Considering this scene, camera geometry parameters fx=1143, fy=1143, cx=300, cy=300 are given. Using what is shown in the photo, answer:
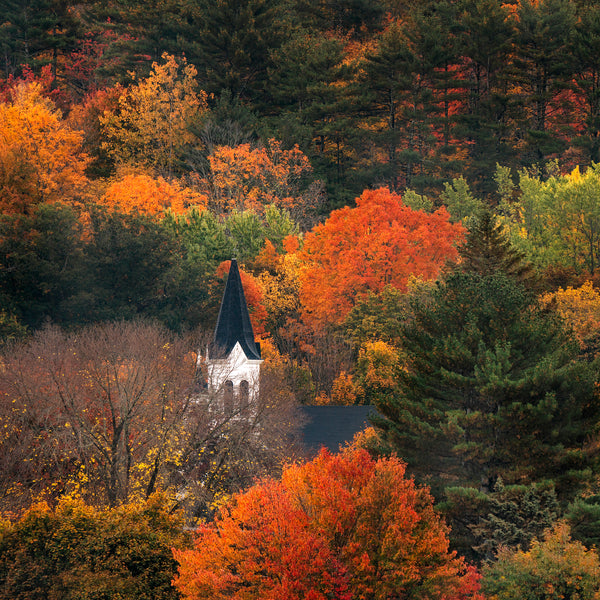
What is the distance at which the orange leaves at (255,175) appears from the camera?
266 feet

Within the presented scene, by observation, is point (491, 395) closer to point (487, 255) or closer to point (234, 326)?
point (487, 255)

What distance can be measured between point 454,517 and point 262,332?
111 ft

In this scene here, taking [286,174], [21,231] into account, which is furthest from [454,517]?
[286,174]

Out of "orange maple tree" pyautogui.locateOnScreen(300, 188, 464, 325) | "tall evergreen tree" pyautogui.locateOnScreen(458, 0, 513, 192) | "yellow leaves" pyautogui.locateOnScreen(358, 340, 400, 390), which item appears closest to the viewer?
"yellow leaves" pyautogui.locateOnScreen(358, 340, 400, 390)

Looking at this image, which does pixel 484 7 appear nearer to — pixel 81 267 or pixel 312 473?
pixel 81 267

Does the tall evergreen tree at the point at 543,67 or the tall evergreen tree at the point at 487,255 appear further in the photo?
the tall evergreen tree at the point at 543,67

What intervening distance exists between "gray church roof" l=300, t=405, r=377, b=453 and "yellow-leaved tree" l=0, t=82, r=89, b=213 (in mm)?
24441

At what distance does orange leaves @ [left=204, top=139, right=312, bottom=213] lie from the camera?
81000 mm

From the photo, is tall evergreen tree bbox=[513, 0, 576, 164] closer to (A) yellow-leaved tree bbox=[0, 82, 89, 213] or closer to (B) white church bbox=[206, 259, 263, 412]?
(A) yellow-leaved tree bbox=[0, 82, 89, 213]

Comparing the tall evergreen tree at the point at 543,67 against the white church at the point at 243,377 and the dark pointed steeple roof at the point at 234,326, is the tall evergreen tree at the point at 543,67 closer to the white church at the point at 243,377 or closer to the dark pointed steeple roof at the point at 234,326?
the dark pointed steeple roof at the point at 234,326

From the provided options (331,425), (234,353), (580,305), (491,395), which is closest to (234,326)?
(234,353)

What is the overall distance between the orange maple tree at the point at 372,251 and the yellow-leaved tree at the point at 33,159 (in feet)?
55.6

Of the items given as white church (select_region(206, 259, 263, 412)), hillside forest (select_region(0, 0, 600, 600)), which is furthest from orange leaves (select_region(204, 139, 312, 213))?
white church (select_region(206, 259, 263, 412))

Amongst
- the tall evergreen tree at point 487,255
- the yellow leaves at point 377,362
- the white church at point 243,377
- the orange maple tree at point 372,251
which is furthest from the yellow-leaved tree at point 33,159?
the tall evergreen tree at point 487,255
